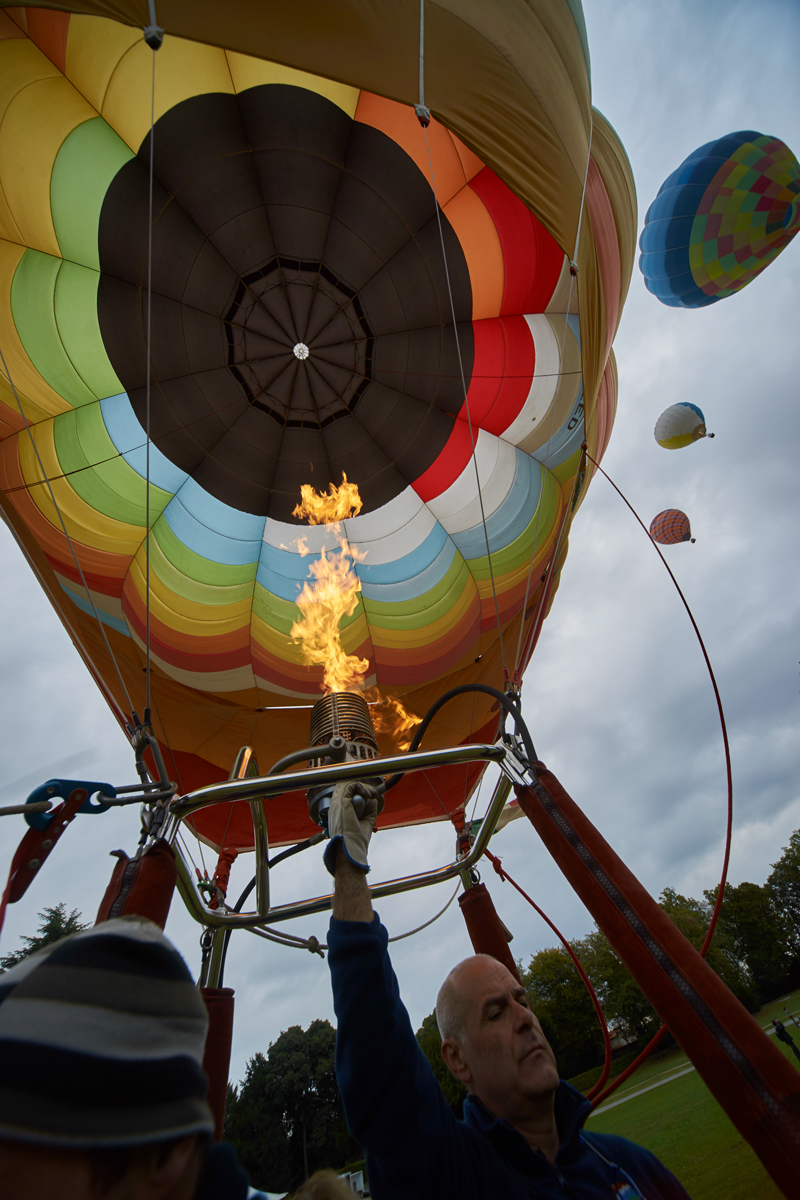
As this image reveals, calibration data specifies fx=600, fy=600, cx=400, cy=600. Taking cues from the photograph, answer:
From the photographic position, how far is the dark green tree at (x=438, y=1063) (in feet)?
60.8

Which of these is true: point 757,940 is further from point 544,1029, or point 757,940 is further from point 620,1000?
point 544,1029

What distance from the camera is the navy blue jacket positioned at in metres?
1.14

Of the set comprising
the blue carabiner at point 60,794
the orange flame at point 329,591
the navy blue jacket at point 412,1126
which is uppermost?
the orange flame at point 329,591

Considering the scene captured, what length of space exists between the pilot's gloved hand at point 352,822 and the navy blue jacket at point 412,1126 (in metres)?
0.19

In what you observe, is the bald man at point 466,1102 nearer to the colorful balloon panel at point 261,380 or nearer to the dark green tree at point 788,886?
the colorful balloon panel at point 261,380

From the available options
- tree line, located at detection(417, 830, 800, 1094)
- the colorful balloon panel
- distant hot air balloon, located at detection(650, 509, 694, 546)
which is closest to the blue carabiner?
the colorful balloon panel

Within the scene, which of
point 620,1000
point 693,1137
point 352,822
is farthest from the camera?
point 620,1000

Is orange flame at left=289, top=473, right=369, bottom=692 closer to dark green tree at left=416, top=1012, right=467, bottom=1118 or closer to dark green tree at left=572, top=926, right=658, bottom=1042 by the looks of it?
dark green tree at left=416, top=1012, right=467, bottom=1118

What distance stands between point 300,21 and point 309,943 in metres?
3.93

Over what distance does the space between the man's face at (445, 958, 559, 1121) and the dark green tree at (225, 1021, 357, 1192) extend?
25508 millimetres

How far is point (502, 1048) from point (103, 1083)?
1189 millimetres

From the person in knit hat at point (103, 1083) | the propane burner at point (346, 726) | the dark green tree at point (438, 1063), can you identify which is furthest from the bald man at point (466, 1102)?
the dark green tree at point (438, 1063)

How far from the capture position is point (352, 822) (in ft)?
5.74

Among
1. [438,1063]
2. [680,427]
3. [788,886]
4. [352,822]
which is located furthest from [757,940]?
[352,822]
